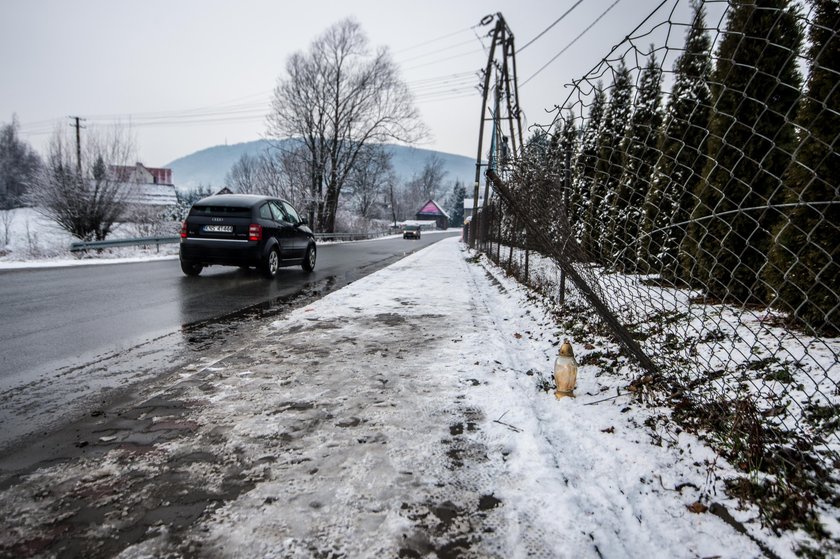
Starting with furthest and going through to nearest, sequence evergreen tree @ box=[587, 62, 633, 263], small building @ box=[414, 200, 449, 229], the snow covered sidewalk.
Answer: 1. small building @ box=[414, 200, 449, 229]
2. evergreen tree @ box=[587, 62, 633, 263]
3. the snow covered sidewalk

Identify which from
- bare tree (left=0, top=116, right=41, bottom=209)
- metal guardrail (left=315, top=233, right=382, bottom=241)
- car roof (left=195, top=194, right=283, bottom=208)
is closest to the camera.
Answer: car roof (left=195, top=194, right=283, bottom=208)

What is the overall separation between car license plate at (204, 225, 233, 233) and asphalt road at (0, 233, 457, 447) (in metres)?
0.90

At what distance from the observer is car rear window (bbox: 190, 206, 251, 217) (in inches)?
299

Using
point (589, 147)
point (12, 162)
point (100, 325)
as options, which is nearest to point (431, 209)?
point (12, 162)

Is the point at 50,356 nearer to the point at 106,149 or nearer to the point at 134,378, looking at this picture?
the point at 134,378

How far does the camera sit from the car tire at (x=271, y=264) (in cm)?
798

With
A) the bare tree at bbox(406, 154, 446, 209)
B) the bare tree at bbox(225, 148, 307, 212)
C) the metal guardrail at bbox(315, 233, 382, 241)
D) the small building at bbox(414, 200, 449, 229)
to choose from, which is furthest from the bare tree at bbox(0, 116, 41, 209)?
the bare tree at bbox(406, 154, 446, 209)

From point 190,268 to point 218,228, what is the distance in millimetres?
1192

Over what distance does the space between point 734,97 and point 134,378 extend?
21.4 feet

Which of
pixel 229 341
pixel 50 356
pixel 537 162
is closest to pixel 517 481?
pixel 229 341

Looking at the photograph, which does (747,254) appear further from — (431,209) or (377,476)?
(431,209)

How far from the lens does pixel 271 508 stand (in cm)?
160

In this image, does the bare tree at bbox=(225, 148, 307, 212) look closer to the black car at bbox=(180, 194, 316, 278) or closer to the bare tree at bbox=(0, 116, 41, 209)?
the black car at bbox=(180, 194, 316, 278)

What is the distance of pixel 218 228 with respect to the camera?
7535 mm
